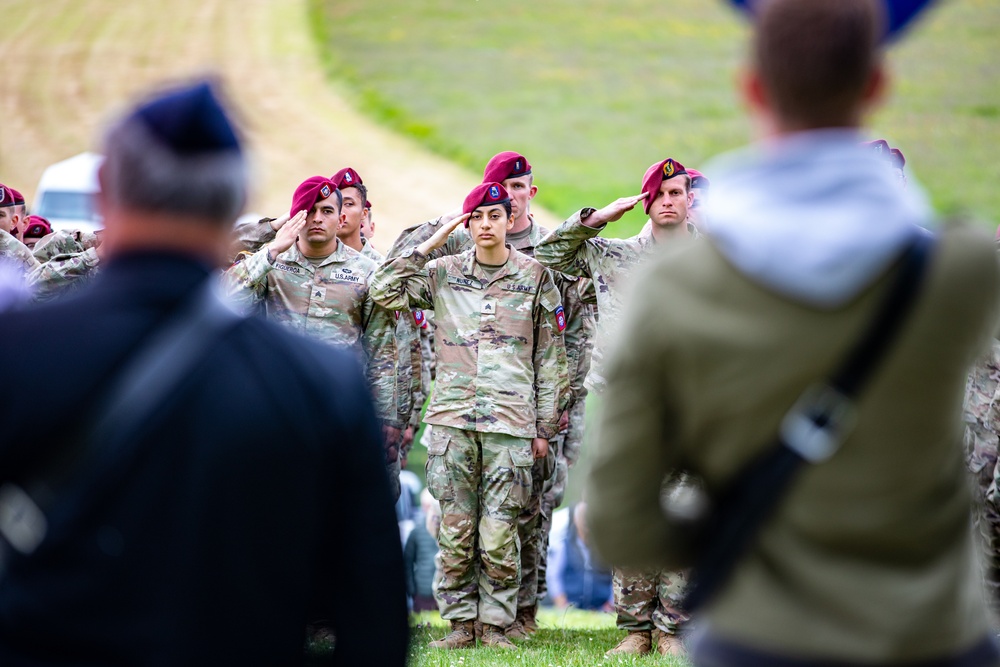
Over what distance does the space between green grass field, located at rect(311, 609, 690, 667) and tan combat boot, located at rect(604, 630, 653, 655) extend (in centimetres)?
12

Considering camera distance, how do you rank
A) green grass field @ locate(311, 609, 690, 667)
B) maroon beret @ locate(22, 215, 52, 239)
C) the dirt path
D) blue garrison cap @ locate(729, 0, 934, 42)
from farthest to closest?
the dirt path
maroon beret @ locate(22, 215, 52, 239)
green grass field @ locate(311, 609, 690, 667)
blue garrison cap @ locate(729, 0, 934, 42)

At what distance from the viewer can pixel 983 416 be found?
7.52 m

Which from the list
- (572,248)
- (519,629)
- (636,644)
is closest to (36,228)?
(572,248)

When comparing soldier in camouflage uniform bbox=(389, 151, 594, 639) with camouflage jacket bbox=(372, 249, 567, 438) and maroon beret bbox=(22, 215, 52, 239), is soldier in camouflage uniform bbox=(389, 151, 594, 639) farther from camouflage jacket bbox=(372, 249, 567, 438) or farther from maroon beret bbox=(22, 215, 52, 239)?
maroon beret bbox=(22, 215, 52, 239)

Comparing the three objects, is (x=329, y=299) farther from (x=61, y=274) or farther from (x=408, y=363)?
(x=61, y=274)

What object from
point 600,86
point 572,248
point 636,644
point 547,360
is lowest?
point 636,644

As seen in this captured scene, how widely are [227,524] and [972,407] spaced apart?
6657 mm

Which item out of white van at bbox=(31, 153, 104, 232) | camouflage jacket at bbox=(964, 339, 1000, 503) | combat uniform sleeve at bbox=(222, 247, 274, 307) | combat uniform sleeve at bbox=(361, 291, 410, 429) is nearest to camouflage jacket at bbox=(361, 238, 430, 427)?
combat uniform sleeve at bbox=(361, 291, 410, 429)

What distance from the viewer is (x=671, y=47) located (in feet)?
114

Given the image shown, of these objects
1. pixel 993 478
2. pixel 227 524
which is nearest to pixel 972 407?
pixel 993 478

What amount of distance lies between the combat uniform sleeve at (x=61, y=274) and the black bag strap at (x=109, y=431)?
686 centimetres

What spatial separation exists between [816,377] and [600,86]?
3258 cm

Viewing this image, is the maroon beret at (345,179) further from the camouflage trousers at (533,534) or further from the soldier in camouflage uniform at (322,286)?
the camouflage trousers at (533,534)

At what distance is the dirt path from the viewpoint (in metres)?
28.2
